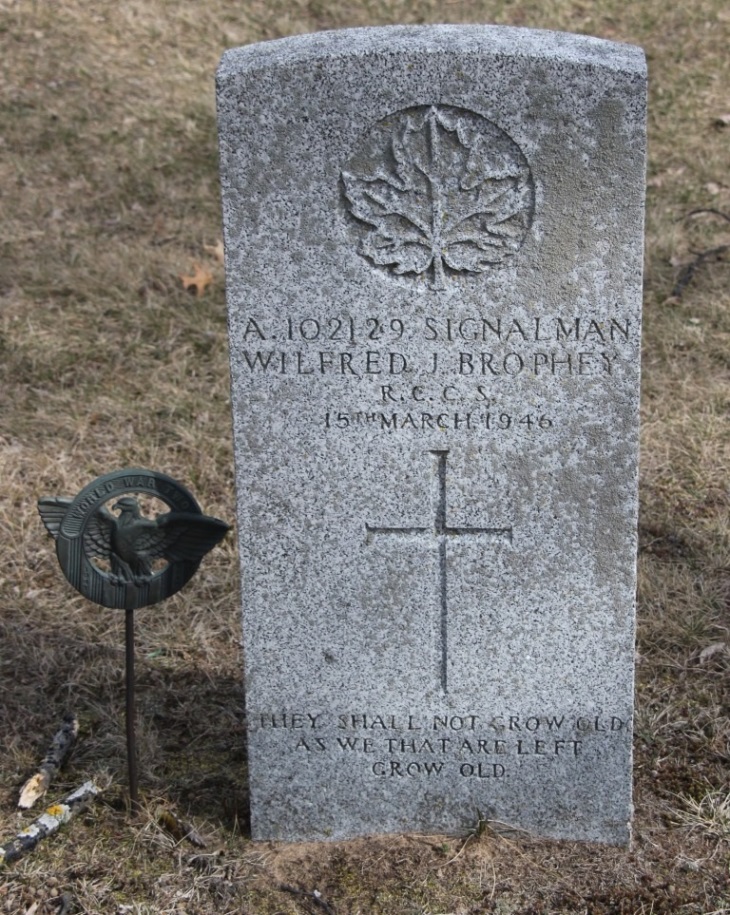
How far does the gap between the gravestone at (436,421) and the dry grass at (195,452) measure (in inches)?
7.9

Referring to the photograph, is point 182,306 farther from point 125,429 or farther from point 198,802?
point 198,802

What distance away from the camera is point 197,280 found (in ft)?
19.8

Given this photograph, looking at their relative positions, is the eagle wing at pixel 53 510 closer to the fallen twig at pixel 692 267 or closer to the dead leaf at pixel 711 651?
the dead leaf at pixel 711 651

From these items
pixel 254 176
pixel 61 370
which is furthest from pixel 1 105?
pixel 254 176

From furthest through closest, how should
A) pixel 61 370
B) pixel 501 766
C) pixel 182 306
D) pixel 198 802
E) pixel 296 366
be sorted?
pixel 182 306, pixel 61 370, pixel 198 802, pixel 501 766, pixel 296 366

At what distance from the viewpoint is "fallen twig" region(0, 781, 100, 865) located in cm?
304

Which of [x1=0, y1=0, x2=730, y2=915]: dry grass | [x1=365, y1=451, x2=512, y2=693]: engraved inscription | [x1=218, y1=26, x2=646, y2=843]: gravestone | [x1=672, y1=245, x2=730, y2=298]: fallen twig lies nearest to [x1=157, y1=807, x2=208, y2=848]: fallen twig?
[x1=0, y1=0, x2=730, y2=915]: dry grass

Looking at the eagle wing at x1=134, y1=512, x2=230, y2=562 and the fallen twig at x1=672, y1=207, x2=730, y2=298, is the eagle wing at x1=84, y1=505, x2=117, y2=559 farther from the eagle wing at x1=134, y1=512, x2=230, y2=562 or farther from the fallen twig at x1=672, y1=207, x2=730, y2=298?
the fallen twig at x1=672, y1=207, x2=730, y2=298

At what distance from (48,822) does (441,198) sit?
1.96 meters

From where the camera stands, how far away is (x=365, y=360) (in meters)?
2.73

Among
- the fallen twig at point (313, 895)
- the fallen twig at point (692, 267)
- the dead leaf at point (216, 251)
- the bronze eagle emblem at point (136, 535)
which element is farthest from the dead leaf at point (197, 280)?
the fallen twig at point (313, 895)

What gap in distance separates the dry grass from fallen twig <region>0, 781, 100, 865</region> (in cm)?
5

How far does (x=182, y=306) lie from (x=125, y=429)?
1.07m

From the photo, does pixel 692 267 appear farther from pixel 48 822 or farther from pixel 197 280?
pixel 48 822
